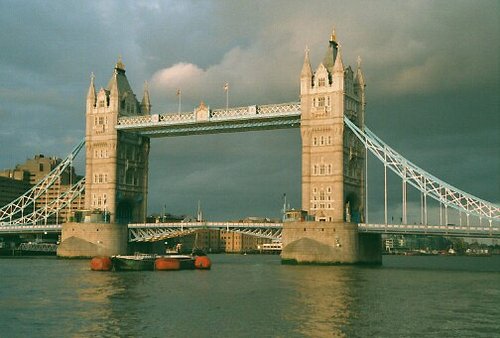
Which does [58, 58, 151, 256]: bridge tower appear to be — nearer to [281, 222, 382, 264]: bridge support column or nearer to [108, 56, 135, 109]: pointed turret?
[108, 56, 135, 109]: pointed turret

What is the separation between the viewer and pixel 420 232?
315 ft

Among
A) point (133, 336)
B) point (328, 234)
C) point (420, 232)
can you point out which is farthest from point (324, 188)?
point (133, 336)

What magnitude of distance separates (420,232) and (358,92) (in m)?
28.3

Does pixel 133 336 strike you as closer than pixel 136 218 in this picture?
Yes

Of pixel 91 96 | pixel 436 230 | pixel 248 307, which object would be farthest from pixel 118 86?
pixel 248 307

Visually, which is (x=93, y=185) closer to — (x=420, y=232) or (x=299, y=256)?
(x=299, y=256)

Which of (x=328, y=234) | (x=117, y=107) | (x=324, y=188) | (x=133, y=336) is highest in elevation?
(x=117, y=107)

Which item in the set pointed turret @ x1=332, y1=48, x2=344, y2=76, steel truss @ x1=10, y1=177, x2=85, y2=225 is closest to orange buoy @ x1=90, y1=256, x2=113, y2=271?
steel truss @ x1=10, y1=177, x2=85, y2=225

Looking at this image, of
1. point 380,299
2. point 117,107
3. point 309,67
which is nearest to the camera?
point 380,299

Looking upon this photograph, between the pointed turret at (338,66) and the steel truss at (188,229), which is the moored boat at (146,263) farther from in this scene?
the pointed turret at (338,66)

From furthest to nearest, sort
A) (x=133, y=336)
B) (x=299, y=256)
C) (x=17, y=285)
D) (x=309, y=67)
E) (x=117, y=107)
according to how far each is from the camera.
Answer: (x=117, y=107), (x=309, y=67), (x=299, y=256), (x=17, y=285), (x=133, y=336)

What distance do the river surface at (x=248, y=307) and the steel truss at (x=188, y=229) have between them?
96.3 ft

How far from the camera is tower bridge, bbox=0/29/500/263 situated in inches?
3984

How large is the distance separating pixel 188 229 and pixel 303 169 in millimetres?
23754
